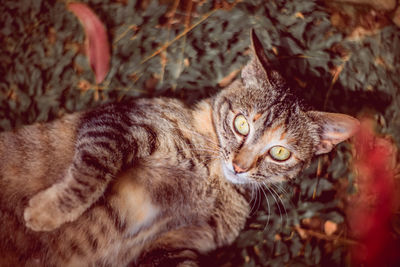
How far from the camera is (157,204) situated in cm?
157

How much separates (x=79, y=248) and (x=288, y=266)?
1.00 m

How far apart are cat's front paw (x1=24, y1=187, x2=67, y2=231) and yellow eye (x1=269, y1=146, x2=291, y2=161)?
2.98 ft

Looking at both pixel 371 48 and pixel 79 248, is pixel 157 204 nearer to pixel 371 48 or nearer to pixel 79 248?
pixel 79 248

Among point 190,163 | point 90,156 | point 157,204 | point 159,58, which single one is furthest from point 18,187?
point 159,58

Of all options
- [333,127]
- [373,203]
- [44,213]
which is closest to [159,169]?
[44,213]

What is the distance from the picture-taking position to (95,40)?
6.75 ft

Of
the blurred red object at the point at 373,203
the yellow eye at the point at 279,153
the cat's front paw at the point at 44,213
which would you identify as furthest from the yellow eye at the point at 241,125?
the cat's front paw at the point at 44,213

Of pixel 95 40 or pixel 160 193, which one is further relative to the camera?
pixel 95 40

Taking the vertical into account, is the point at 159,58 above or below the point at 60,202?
above

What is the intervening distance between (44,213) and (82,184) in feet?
0.63

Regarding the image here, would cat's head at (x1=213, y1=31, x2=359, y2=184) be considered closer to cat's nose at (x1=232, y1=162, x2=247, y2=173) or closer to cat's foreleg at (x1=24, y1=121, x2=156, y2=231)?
cat's nose at (x1=232, y1=162, x2=247, y2=173)

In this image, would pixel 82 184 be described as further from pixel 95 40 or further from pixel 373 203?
pixel 373 203

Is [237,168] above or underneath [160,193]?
above

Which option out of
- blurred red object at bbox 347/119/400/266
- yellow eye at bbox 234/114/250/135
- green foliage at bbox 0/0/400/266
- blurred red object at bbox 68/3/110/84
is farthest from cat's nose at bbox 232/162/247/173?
blurred red object at bbox 68/3/110/84
